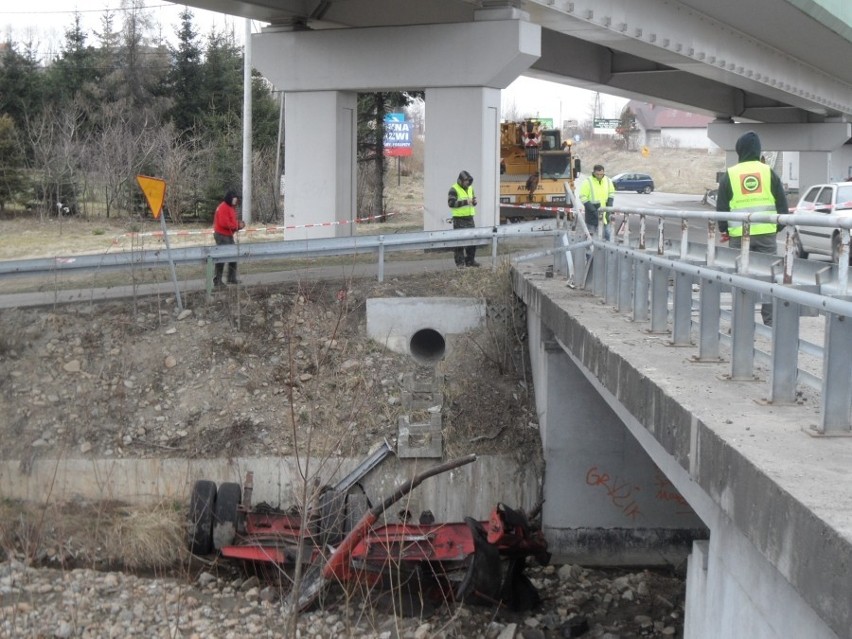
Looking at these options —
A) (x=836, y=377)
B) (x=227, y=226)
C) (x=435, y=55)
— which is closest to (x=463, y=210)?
(x=227, y=226)

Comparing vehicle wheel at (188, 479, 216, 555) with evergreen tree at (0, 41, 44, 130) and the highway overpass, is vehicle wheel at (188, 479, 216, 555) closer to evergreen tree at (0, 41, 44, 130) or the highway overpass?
the highway overpass

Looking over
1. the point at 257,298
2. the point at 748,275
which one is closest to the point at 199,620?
the point at 257,298

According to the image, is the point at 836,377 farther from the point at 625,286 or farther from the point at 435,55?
the point at 435,55

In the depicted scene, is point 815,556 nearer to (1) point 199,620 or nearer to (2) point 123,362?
(1) point 199,620

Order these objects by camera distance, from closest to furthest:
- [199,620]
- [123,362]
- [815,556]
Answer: [815,556] → [199,620] → [123,362]

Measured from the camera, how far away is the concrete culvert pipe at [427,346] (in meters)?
14.6

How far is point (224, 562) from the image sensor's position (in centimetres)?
1209

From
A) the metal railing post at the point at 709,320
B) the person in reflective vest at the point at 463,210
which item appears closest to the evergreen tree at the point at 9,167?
the person in reflective vest at the point at 463,210

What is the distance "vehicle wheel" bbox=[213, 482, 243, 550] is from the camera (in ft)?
38.1

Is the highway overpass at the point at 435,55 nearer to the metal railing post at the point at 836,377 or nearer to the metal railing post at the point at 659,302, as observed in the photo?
the metal railing post at the point at 659,302

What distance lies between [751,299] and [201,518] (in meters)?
7.54

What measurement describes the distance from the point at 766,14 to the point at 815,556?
22848 millimetres

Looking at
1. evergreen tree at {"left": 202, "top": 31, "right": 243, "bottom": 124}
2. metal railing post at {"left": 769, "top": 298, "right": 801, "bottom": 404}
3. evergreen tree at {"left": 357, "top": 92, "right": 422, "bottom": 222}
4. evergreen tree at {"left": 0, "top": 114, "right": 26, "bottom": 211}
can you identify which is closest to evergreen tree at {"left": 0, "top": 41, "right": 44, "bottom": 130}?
evergreen tree at {"left": 0, "top": 114, "right": 26, "bottom": 211}

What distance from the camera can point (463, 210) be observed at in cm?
1667
